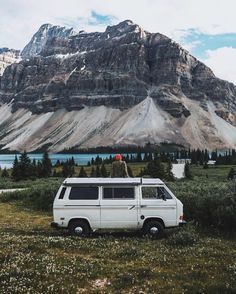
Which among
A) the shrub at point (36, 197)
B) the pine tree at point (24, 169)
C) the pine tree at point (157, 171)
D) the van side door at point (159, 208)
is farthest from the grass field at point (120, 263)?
the pine tree at point (24, 169)

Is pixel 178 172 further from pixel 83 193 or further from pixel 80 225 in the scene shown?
pixel 80 225

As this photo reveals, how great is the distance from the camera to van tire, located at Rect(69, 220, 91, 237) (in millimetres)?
23266

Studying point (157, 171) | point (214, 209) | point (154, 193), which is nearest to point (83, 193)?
point (154, 193)

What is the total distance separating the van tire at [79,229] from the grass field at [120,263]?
0.68 metres

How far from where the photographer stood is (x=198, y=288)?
46.9 ft

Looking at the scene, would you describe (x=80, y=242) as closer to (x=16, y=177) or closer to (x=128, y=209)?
(x=128, y=209)

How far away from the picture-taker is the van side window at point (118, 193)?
2347cm

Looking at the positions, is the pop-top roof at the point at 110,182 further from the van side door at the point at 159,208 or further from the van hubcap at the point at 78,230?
the van hubcap at the point at 78,230

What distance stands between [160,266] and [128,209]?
20.7 ft

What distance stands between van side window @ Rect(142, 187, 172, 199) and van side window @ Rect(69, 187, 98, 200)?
2.53m

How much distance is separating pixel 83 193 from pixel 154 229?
405 cm

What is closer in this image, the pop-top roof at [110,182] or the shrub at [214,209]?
the shrub at [214,209]

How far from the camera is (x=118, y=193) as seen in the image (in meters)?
23.5

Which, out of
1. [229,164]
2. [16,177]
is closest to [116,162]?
[16,177]
